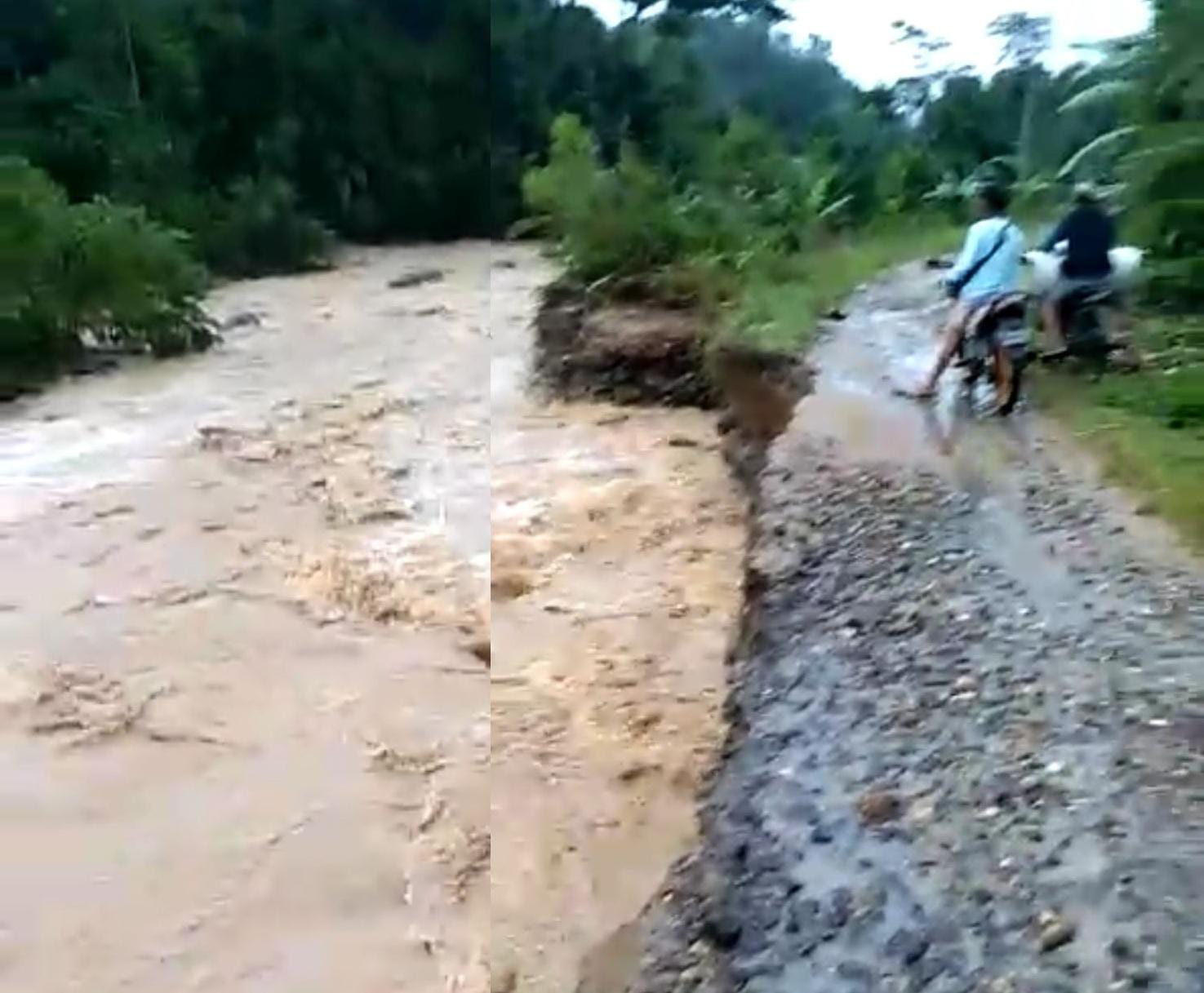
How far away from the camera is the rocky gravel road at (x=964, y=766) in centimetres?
160

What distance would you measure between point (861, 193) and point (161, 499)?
132 inches

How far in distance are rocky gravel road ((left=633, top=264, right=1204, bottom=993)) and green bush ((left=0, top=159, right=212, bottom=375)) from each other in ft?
16.6

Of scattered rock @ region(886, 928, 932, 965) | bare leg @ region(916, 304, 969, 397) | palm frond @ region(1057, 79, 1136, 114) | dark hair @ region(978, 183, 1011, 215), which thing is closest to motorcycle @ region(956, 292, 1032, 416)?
bare leg @ region(916, 304, 969, 397)

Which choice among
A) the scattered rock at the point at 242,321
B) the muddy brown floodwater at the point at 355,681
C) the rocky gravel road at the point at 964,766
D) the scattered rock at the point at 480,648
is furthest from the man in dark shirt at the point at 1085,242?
the scattered rock at the point at 242,321

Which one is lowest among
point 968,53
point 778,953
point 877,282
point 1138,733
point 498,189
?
point 778,953

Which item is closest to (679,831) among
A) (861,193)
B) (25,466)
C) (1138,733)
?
(1138,733)

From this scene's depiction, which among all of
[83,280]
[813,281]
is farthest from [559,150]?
[83,280]

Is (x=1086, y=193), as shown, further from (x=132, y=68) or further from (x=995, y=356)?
(x=132, y=68)

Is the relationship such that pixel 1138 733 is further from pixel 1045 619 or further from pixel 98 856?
pixel 98 856

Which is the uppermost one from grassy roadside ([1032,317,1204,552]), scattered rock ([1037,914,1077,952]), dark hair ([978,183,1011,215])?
dark hair ([978,183,1011,215])

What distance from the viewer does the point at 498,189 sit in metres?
3.30

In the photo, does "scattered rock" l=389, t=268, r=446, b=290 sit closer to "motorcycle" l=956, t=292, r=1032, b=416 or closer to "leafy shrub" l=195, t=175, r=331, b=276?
"leafy shrub" l=195, t=175, r=331, b=276

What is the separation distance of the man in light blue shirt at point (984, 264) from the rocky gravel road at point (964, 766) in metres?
0.32

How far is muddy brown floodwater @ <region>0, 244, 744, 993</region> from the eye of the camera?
8.77 ft
